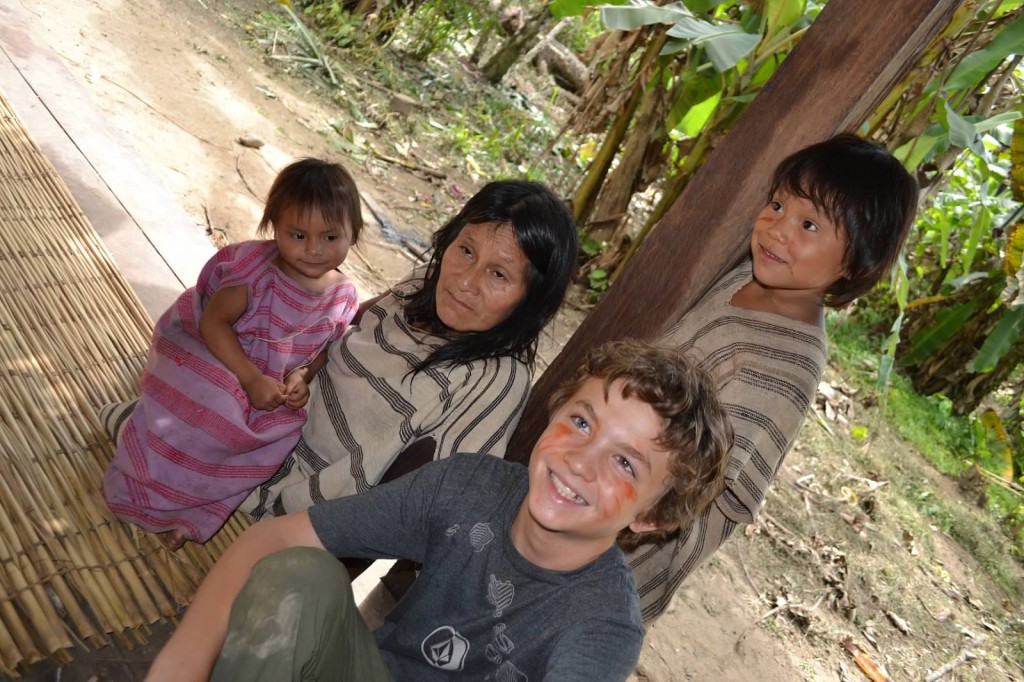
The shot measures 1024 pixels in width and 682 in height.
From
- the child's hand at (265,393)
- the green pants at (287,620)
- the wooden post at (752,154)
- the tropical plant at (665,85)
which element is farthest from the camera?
the tropical plant at (665,85)

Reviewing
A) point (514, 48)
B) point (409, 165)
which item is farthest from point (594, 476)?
point (514, 48)

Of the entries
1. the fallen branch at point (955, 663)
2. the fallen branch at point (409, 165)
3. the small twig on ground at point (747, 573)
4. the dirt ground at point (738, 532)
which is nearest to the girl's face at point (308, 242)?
the dirt ground at point (738, 532)

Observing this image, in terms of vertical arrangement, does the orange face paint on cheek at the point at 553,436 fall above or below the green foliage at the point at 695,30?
below

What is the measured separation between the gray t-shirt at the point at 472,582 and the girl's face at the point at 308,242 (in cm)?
74

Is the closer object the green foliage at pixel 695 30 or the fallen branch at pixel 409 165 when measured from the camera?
the green foliage at pixel 695 30

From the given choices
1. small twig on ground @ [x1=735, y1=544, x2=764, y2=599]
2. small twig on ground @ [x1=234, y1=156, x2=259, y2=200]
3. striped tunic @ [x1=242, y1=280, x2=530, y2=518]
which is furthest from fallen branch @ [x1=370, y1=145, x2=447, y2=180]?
striped tunic @ [x1=242, y1=280, x2=530, y2=518]

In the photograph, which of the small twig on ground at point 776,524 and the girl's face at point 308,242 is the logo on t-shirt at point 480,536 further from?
the small twig on ground at point 776,524

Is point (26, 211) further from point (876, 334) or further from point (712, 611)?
point (876, 334)

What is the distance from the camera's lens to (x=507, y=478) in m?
1.39

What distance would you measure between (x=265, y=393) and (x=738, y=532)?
2.37 meters

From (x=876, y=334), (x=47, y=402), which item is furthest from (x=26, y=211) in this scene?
(x=876, y=334)

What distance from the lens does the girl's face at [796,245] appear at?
1564mm

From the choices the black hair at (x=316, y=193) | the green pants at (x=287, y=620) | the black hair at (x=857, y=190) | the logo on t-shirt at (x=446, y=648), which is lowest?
the logo on t-shirt at (x=446, y=648)

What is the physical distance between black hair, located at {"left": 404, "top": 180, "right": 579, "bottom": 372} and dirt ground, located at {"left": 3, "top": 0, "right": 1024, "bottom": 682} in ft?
4.60
